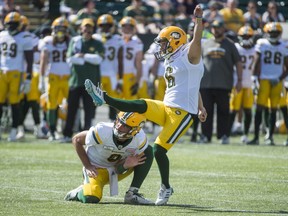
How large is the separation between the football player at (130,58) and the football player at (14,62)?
194 cm

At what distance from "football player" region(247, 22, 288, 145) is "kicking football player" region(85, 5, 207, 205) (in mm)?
6667

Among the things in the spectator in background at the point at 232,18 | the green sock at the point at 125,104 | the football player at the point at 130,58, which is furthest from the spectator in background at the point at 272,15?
the green sock at the point at 125,104

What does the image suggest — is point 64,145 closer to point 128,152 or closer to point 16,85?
point 16,85

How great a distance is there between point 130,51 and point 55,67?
1524 mm

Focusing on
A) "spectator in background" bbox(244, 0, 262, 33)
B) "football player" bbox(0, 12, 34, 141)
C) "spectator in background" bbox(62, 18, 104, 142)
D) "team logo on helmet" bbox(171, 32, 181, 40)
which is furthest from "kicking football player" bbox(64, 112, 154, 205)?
"spectator in background" bbox(244, 0, 262, 33)

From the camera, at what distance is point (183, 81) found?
8.83 metres

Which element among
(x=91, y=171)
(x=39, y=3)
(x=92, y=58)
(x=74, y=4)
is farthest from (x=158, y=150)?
(x=39, y=3)

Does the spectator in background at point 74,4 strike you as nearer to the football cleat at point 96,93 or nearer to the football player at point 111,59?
the football player at point 111,59

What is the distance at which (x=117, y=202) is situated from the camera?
868 cm

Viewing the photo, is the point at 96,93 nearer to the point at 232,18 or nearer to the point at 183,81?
the point at 183,81

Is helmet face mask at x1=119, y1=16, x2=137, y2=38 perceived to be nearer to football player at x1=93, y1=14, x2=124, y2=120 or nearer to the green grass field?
football player at x1=93, y1=14, x2=124, y2=120

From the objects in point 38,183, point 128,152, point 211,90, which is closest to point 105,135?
point 128,152

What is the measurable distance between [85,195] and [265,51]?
7818 mm

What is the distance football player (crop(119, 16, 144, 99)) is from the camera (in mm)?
16469
